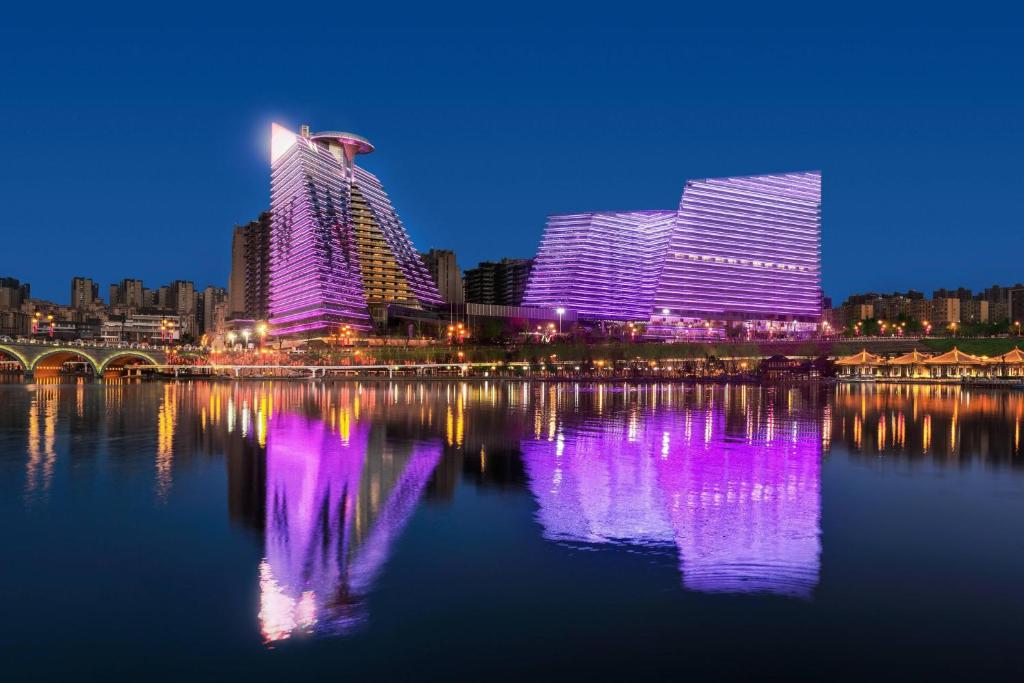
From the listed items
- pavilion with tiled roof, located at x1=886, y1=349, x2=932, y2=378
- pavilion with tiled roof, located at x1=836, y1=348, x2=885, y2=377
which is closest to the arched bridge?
pavilion with tiled roof, located at x1=836, y1=348, x2=885, y2=377

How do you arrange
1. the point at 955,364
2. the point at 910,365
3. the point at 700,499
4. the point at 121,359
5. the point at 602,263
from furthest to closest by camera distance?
1. the point at 602,263
2. the point at 121,359
3. the point at 910,365
4. the point at 955,364
5. the point at 700,499

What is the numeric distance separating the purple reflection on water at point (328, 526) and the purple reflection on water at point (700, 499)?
303 cm

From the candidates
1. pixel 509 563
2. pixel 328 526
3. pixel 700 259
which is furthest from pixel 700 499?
pixel 700 259

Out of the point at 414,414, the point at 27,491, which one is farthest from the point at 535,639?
the point at 414,414

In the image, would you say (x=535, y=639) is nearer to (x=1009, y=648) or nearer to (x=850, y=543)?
(x=1009, y=648)

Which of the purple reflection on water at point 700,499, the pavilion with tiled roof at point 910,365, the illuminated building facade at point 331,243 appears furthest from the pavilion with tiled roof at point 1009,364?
the illuminated building facade at point 331,243

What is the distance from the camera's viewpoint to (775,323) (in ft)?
584

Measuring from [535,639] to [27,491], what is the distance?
14115mm

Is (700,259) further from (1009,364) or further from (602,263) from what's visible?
(1009,364)

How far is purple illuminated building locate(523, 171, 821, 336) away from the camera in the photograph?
170375 millimetres

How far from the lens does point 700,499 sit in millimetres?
16125

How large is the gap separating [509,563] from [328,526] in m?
3.92

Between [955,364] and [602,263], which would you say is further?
[602,263]

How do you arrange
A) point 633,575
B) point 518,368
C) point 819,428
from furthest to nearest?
point 518,368
point 819,428
point 633,575
